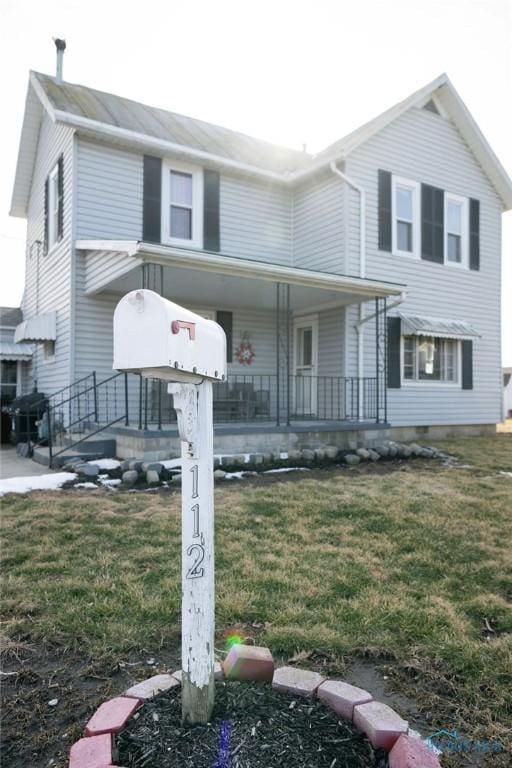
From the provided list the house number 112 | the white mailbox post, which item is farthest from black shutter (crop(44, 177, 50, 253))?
the house number 112

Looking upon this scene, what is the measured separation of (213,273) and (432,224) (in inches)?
252

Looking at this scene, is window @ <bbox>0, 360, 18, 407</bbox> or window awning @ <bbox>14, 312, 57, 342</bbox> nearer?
window awning @ <bbox>14, 312, 57, 342</bbox>

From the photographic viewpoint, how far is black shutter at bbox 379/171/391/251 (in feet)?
35.0

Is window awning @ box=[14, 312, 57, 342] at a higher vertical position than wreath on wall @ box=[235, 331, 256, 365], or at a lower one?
higher

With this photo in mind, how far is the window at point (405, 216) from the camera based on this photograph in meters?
11.0

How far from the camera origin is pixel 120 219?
9547 millimetres

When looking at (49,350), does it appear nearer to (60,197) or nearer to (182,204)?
(60,197)

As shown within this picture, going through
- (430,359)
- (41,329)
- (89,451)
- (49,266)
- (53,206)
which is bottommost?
(89,451)

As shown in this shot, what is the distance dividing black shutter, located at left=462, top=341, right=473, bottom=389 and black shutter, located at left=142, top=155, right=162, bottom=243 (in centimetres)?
759

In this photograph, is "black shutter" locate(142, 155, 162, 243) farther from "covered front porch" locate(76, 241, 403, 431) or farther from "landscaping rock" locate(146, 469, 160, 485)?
A: "landscaping rock" locate(146, 469, 160, 485)

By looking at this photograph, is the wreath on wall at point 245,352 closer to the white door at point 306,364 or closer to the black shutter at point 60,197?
the white door at point 306,364

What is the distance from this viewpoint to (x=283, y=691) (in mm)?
1754

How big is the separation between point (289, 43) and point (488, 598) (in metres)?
6.32

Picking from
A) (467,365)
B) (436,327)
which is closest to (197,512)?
(436,327)
